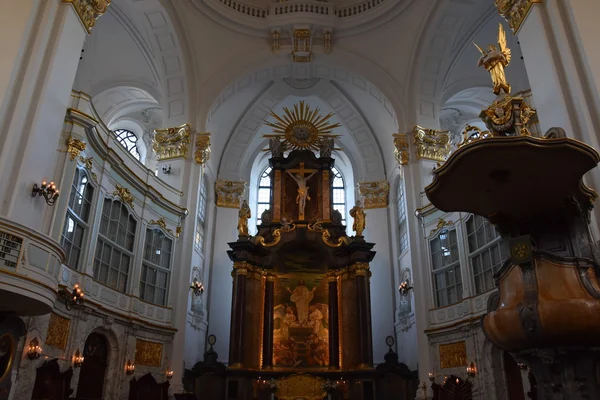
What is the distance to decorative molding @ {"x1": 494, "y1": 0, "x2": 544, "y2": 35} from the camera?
35.1 feet

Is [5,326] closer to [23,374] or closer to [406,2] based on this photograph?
[23,374]

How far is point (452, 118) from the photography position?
22922 mm

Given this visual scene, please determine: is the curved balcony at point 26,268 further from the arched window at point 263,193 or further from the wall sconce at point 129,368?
the arched window at point 263,193

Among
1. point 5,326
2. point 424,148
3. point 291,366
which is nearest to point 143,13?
point 424,148

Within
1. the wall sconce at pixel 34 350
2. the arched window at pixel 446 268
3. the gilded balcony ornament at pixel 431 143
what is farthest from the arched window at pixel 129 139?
the arched window at pixel 446 268

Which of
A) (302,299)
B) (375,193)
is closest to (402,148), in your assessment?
(375,193)

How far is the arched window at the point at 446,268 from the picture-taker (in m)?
15.6

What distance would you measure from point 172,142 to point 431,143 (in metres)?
9.54

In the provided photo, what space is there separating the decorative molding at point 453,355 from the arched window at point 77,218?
10.6 metres

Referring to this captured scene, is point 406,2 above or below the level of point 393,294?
above

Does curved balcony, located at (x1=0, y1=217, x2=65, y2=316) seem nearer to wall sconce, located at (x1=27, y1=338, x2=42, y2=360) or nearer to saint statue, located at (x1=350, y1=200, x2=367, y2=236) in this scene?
wall sconce, located at (x1=27, y1=338, x2=42, y2=360)

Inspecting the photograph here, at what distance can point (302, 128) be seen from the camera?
22859 millimetres

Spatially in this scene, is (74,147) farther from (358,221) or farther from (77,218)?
(358,221)

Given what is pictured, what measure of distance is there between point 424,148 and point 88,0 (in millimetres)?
12006
